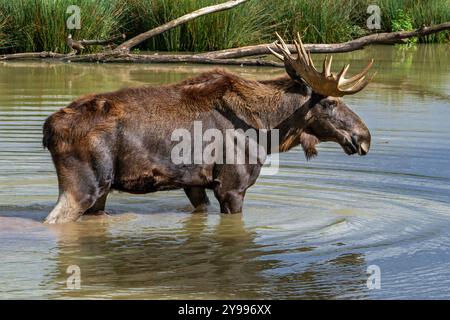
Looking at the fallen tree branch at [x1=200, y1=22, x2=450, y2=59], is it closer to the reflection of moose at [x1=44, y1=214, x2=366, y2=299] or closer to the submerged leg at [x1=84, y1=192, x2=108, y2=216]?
the submerged leg at [x1=84, y1=192, x2=108, y2=216]

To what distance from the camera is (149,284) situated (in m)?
8.18

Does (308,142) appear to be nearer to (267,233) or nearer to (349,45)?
(267,233)

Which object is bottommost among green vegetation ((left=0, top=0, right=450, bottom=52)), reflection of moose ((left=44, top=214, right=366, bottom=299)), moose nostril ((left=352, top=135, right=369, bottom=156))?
reflection of moose ((left=44, top=214, right=366, bottom=299))

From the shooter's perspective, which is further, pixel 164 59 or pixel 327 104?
pixel 164 59

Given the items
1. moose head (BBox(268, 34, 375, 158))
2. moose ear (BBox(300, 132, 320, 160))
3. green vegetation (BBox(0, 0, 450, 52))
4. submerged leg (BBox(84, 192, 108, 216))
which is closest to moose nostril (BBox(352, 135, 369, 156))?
moose head (BBox(268, 34, 375, 158))

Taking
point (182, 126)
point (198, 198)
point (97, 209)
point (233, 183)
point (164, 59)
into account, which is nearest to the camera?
point (182, 126)

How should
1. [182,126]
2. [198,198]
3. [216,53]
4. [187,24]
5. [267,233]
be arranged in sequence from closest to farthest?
1. [267,233]
2. [182,126]
3. [198,198]
4. [216,53]
5. [187,24]

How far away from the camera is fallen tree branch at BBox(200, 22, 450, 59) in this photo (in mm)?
19172

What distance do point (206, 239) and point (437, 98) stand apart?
9661 millimetres

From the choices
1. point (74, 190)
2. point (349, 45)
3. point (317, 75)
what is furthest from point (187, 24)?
point (74, 190)

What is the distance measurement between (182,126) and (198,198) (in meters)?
1.07

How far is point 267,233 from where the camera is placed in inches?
394

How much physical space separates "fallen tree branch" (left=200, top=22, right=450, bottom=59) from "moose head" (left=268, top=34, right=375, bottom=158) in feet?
26.5

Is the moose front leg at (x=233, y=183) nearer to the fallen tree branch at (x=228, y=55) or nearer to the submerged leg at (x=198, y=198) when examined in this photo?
the submerged leg at (x=198, y=198)
